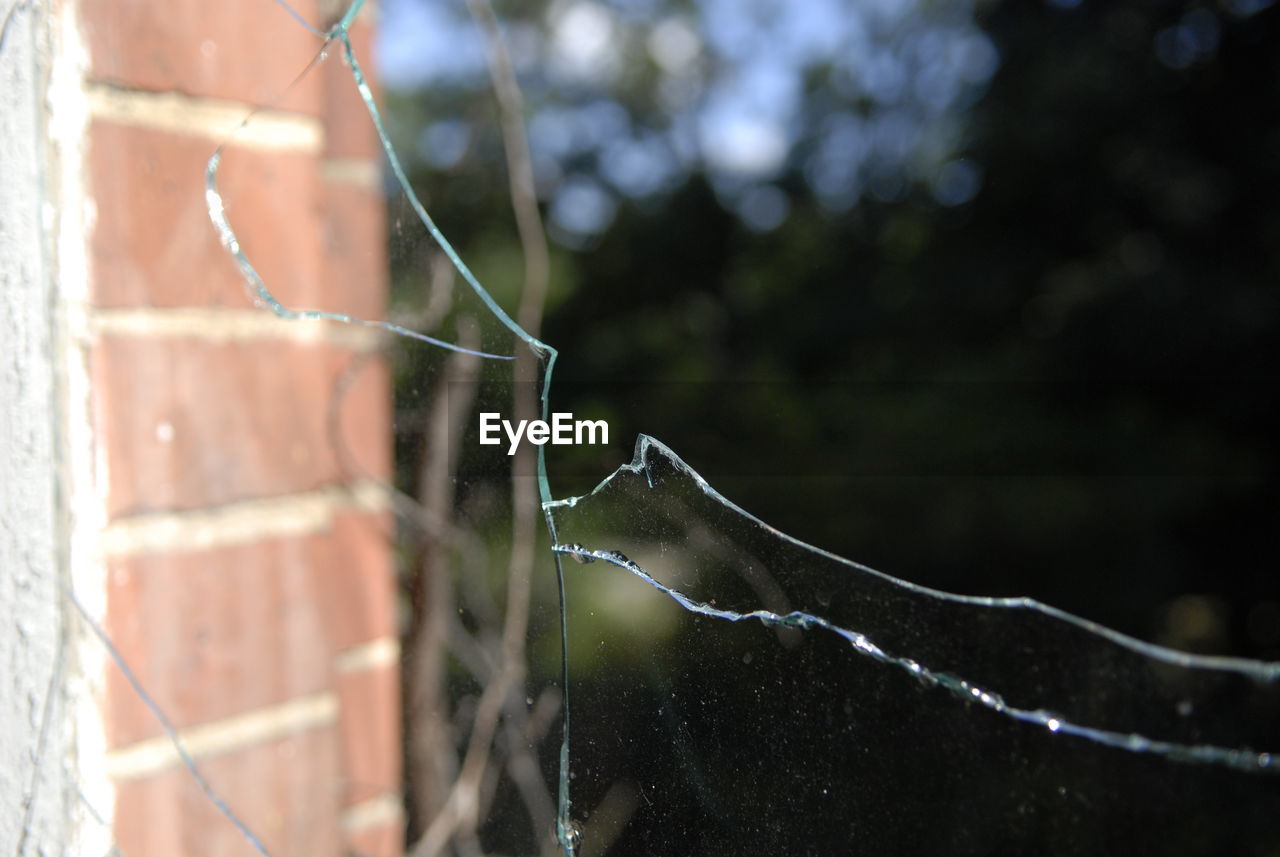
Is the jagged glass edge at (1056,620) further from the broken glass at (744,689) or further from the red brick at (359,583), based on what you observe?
the red brick at (359,583)

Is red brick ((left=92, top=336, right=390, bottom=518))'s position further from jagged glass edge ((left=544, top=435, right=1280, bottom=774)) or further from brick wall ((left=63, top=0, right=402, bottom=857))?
jagged glass edge ((left=544, top=435, right=1280, bottom=774))

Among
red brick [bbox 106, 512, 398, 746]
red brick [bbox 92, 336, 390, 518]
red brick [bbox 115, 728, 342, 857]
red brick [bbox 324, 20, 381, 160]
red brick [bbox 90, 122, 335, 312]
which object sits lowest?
red brick [bbox 115, 728, 342, 857]

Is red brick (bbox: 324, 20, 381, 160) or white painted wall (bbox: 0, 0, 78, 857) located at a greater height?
red brick (bbox: 324, 20, 381, 160)

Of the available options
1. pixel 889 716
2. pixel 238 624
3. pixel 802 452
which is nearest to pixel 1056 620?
pixel 889 716

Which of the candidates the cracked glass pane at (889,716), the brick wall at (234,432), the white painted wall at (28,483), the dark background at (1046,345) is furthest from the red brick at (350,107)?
the dark background at (1046,345)

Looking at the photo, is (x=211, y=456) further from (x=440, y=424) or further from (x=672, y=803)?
(x=672, y=803)

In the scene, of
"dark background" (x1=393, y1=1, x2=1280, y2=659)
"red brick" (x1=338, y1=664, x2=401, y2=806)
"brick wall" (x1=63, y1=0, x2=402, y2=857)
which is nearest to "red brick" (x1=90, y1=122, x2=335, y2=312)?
"brick wall" (x1=63, y1=0, x2=402, y2=857)

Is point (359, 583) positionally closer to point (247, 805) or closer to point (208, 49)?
point (247, 805)
